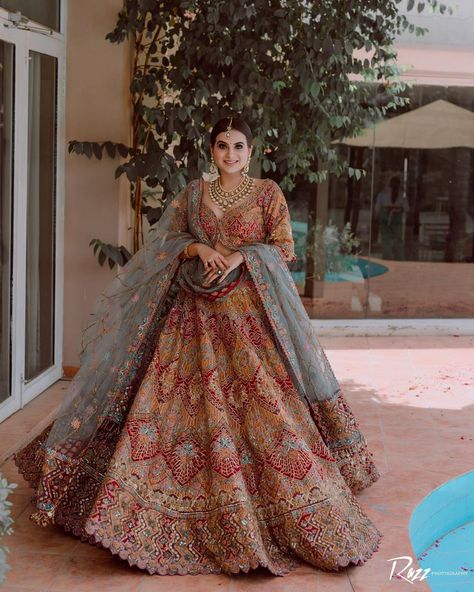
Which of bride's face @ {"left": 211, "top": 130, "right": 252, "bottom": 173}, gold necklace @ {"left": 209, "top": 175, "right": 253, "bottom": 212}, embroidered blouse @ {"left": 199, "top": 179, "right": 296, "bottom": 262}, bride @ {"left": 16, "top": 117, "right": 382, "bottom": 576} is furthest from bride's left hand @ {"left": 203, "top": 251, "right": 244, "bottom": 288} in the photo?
bride's face @ {"left": 211, "top": 130, "right": 252, "bottom": 173}

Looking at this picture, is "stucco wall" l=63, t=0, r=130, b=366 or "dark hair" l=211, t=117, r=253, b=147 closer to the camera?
"dark hair" l=211, t=117, r=253, b=147

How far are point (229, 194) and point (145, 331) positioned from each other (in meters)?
0.63

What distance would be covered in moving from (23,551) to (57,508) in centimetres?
21

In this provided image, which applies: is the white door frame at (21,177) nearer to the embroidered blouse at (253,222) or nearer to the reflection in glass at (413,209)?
the embroidered blouse at (253,222)

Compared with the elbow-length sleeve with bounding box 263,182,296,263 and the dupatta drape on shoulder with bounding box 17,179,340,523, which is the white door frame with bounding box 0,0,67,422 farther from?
the elbow-length sleeve with bounding box 263,182,296,263

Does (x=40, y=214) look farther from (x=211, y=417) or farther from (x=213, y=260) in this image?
(x=211, y=417)

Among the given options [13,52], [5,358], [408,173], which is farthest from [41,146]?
[408,173]

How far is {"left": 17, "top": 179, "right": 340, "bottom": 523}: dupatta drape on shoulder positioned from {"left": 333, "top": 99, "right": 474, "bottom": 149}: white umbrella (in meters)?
4.87

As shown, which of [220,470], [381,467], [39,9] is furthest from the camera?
[39,9]

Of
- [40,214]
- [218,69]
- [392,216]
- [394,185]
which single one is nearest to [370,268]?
[392,216]

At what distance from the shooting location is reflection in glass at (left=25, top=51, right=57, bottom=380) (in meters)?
5.40

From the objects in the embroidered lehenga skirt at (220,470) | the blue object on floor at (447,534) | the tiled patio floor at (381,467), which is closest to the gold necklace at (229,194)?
the embroidered lehenga skirt at (220,470)

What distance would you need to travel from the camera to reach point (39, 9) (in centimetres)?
534

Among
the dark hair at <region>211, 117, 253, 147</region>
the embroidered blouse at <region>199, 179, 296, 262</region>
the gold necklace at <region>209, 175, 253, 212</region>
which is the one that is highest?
the dark hair at <region>211, 117, 253, 147</region>
